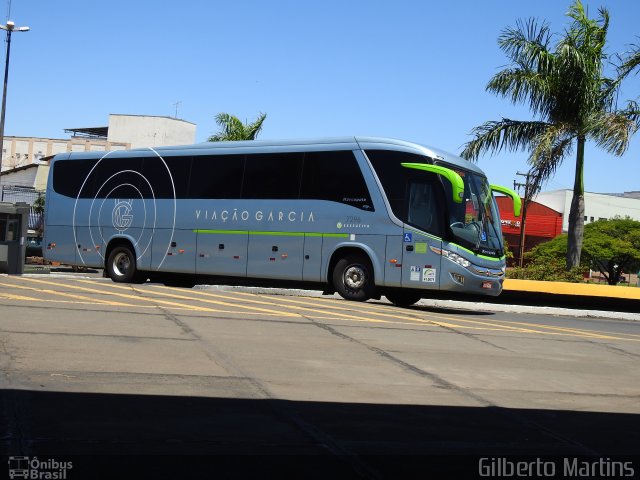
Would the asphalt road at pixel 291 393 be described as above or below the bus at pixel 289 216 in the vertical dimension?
below

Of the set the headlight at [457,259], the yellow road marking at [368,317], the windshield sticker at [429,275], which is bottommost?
the yellow road marking at [368,317]

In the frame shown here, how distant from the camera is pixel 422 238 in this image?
1777cm

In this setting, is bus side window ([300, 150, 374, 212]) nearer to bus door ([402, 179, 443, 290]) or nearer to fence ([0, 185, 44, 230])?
bus door ([402, 179, 443, 290])

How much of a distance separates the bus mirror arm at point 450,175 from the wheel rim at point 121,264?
28.0 ft

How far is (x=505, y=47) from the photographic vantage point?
92.3 ft

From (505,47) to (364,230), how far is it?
→ 41.5ft

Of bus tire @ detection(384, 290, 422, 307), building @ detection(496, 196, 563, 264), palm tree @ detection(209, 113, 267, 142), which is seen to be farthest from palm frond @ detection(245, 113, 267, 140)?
building @ detection(496, 196, 563, 264)

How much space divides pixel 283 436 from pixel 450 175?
11.8m

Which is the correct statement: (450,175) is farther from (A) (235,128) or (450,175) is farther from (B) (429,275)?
(A) (235,128)

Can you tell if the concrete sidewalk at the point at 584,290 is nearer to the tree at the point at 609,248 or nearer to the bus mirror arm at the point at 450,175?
the bus mirror arm at the point at 450,175

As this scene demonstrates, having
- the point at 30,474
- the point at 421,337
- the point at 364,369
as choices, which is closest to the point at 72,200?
the point at 421,337

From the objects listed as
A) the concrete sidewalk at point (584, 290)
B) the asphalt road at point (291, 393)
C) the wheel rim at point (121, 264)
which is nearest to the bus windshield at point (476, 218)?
the asphalt road at point (291, 393)

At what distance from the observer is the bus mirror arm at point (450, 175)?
16812 millimetres

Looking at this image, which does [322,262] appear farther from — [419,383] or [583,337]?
[419,383]
